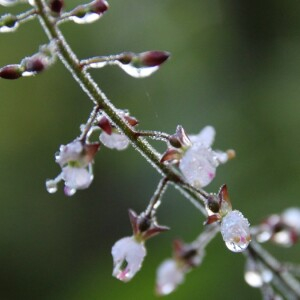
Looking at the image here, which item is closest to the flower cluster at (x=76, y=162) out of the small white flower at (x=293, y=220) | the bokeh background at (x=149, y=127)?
the small white flower at (x=293, y=220)

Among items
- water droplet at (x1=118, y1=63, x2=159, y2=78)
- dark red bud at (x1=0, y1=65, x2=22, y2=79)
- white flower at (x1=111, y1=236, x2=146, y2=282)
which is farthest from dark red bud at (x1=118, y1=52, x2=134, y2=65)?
white flower at (x1=111, y1=236, x2=146, y2=282)

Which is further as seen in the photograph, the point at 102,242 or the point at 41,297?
the point at 102,242

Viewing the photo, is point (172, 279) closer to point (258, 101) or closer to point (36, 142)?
point (258, 101)

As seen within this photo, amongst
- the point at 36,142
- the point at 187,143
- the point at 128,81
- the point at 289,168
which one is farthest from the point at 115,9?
the point at 187,143

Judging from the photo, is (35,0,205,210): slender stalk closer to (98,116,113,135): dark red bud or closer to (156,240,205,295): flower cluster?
(98,116,113,135): dark red bud

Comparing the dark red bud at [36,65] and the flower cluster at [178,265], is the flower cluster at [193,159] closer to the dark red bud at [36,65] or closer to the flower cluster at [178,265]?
the dark red bud at [36,65]
